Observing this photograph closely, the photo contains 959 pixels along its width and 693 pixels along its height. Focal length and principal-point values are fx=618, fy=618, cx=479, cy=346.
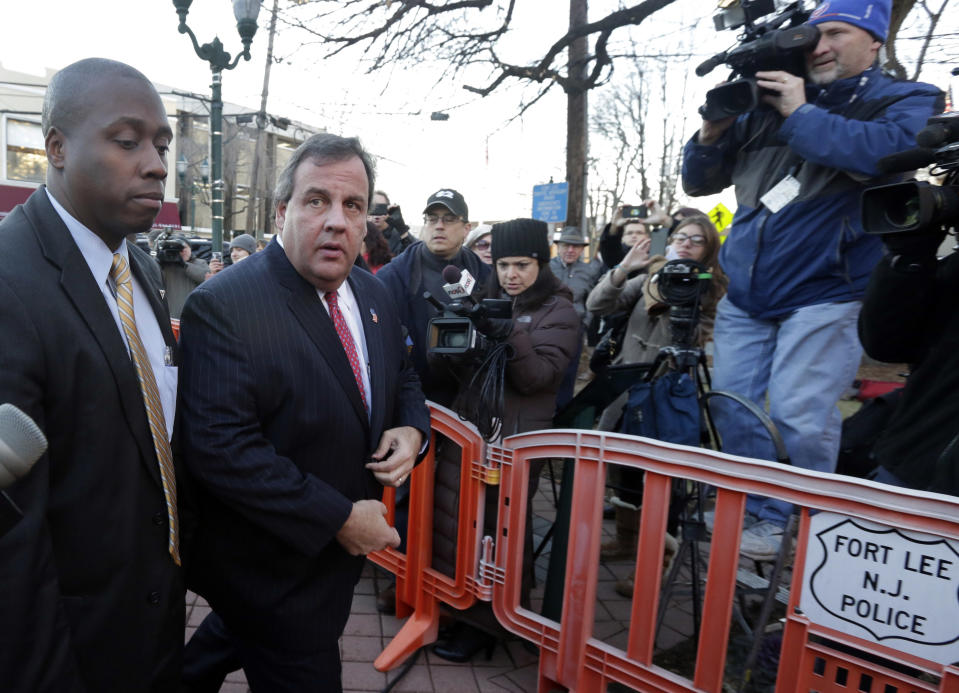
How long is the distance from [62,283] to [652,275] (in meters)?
3.21

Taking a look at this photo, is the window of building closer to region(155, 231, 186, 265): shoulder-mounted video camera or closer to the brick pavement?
region(155, 231, 186, 265): shoulder-mounted video camera

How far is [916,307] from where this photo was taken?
1.96m

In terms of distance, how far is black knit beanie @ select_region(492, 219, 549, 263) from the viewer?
3117mm

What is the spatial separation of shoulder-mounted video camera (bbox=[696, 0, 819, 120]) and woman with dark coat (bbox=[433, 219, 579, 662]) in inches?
40.5

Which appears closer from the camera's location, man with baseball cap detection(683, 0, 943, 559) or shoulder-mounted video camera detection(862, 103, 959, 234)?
shoulder-mounted video camera detection(862, 103, 959, 234)

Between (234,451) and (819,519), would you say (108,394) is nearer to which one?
(234,451)

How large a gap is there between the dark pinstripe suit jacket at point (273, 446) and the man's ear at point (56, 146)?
449 millimetres

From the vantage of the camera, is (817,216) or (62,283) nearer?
(62,283)

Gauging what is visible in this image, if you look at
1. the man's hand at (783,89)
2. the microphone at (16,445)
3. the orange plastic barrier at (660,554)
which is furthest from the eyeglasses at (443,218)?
the microphone at (16,445)

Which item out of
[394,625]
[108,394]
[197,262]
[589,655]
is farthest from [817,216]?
[197,262]

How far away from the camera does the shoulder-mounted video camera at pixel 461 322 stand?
2.47 metres

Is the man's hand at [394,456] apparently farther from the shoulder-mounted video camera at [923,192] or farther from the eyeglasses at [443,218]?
the eyeglasses at [443,218]

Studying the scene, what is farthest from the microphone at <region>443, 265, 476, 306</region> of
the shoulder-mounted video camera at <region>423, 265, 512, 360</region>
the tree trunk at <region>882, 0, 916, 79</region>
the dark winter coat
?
the tree trunk at <region>882, 0, 916, 79</region>

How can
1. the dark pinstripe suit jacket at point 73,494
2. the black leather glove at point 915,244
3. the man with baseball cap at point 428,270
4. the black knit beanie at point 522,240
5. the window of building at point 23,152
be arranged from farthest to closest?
1. the window of building at point 23,152
2. the man with baseball cap at point 428,270
3. the black knit beanie at point 522,240
4. the black leather glove at point 915,244
5. the dark pinstripe suit jacket at point 73,494
